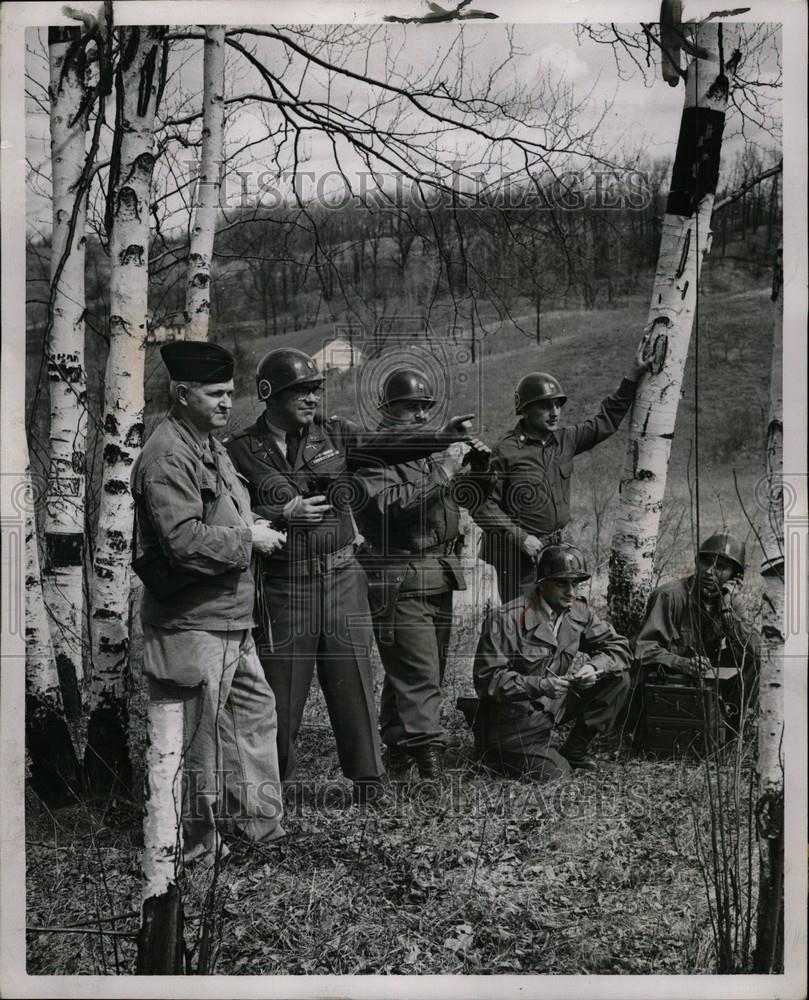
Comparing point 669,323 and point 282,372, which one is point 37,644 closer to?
point 282,372

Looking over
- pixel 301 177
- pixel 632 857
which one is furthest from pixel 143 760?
pixel 301 177

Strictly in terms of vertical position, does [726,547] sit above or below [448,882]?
above

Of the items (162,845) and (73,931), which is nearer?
(162,845)

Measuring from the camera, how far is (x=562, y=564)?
4871mm

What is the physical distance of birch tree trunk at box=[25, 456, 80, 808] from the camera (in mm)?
5004

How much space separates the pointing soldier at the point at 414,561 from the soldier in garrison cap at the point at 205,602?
1.54ft

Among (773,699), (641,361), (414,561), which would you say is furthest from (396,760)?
(641,361)

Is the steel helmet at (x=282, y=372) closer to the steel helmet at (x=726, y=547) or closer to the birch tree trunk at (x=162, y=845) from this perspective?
the birch tree trunk at (x=162, y=845)

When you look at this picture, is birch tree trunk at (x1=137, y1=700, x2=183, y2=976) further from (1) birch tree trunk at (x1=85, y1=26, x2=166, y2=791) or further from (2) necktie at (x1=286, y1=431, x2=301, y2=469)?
(2) necktie at (x1=286, y1=431, x2=301, y2=469)

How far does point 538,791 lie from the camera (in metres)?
4.82

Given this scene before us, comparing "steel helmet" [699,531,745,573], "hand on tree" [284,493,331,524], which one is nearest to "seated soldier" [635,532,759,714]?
"steel helmet" [699,531,745,573]

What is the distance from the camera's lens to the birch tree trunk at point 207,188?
4.82 m

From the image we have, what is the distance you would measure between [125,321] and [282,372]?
0.77 meters

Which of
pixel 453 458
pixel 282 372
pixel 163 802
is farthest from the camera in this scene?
pixel 453 458
